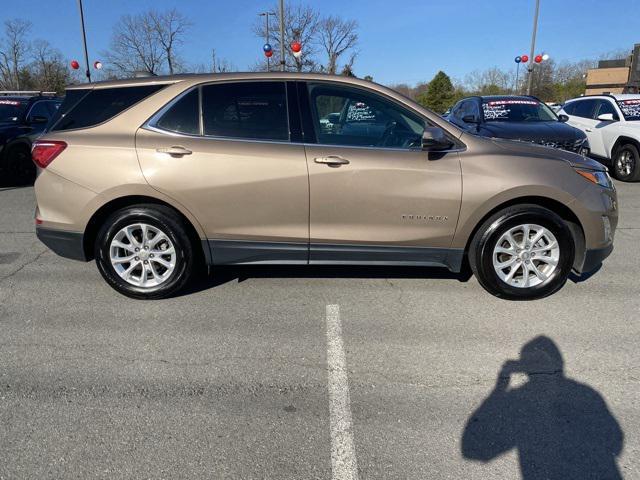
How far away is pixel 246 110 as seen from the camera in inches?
152

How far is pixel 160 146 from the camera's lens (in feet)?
12.2

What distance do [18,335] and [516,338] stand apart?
11.9 ft

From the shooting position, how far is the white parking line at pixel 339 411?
2.21 m

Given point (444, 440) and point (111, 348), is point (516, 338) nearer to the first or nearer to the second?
point (444, 440)

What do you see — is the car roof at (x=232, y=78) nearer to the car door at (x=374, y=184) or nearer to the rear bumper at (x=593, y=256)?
the car door at (x=374, y=184)

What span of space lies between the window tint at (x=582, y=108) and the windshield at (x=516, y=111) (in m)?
2.04

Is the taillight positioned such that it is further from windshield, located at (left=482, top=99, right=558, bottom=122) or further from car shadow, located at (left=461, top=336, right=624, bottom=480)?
windshield, located at (left=482, top=99, right=558, bottom=122)

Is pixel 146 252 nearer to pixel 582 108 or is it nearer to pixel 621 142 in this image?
pixel 621 142

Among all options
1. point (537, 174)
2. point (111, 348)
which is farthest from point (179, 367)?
point (537, 174)

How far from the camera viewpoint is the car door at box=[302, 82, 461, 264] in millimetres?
3707

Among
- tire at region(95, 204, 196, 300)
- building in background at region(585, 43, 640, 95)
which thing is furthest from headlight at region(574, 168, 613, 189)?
building in background at region(585, 43, 640, 95)

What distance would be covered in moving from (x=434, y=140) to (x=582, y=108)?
9390mm

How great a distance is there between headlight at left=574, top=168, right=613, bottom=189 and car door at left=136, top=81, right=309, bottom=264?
229 cm

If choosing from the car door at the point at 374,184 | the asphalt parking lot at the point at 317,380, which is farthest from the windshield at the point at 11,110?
the car door at the point at 374,184
